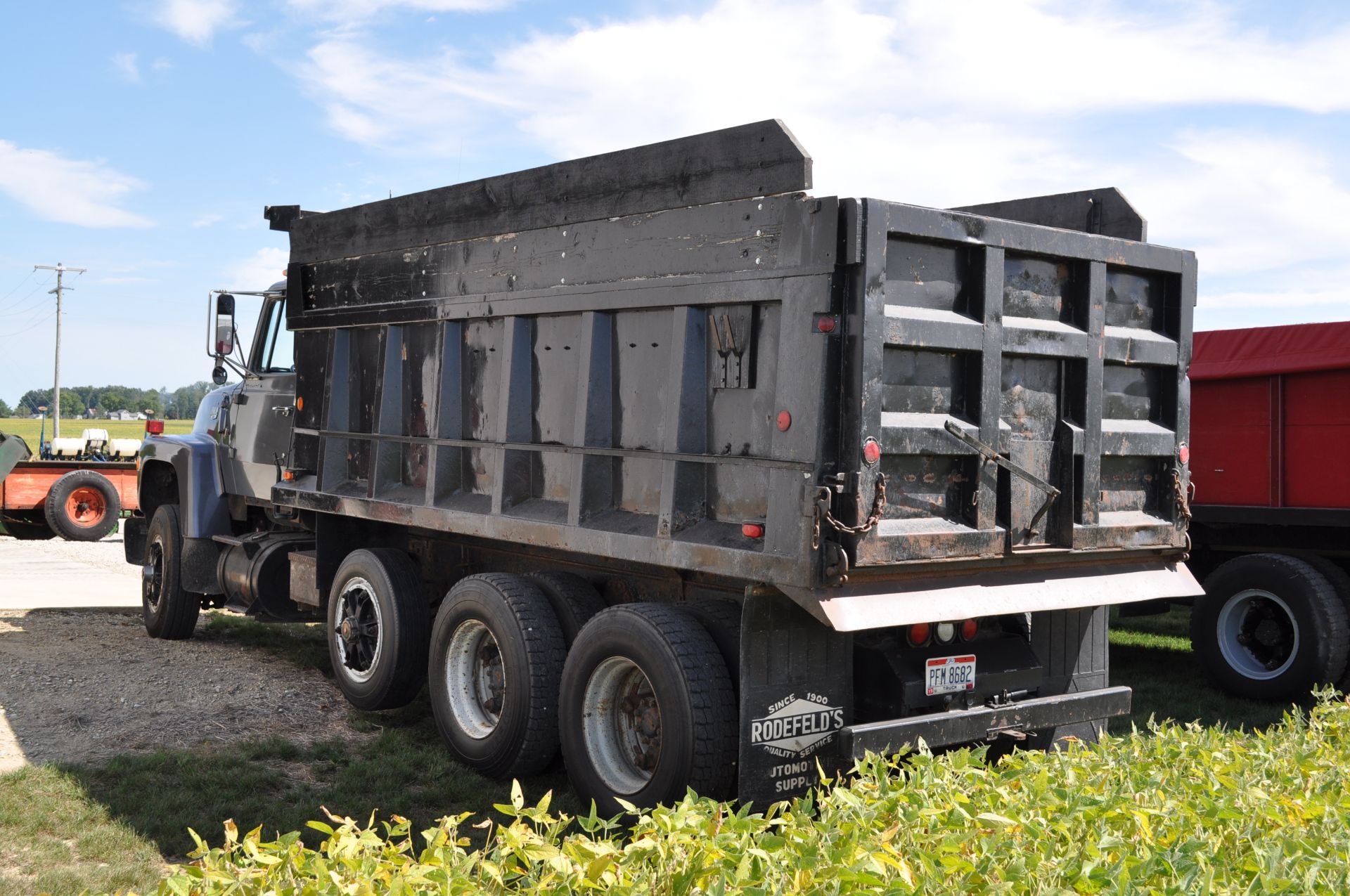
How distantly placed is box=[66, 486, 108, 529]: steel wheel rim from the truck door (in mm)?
10825

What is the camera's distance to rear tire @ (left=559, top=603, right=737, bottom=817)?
15.7ft

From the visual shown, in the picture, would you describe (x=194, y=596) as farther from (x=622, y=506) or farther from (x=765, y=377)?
(x=765, y=377)

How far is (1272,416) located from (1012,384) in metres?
4.41

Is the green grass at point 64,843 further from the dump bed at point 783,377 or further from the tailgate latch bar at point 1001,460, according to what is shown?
the tailgate latch bar at point 1001,460

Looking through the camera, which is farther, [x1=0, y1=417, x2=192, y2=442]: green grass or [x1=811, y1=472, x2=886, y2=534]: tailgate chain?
[x1=0, y1=417, x2=192, y2=442]: green grass

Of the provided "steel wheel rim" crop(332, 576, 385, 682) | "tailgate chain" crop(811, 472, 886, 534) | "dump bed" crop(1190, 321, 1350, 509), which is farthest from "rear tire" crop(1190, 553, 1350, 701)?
"steel wheel rim" crop(332, 576, 385, 682)

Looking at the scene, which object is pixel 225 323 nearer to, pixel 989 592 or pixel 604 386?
Answer: pixel 604 386

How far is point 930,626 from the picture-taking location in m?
5.17

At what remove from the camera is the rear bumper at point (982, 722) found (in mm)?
4766

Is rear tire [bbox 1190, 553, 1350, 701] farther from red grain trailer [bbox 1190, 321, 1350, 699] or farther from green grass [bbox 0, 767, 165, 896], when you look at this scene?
green grass [bbox 0, 767, 165, 896]

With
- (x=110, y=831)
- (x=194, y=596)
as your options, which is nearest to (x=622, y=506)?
(x=110, y=831)

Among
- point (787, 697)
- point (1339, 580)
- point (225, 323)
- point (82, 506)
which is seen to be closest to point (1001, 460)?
point (787, 697)

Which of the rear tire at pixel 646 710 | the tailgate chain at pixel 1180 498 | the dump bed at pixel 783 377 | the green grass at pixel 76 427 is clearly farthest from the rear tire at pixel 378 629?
the green grass at pixel 76 427

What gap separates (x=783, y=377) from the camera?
4691 mm
